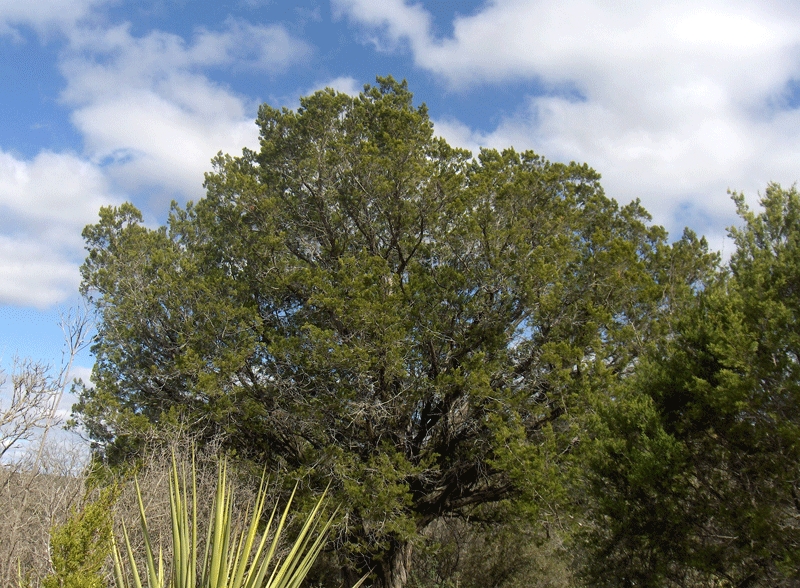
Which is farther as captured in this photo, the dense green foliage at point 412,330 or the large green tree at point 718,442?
the dense green foliage at point 412,330

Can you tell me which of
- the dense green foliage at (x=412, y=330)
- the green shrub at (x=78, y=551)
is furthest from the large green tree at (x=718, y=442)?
the green shrub at (x=78, y=551)

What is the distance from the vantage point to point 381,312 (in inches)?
490

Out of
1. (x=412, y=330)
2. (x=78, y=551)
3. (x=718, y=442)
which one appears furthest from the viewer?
(x=412, y=330)

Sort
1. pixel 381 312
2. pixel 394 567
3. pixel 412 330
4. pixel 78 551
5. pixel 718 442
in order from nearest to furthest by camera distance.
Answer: pixel 78 551 → pixel 718 442 → pixel 381 312 → pixel 412 330 → pixel 394 567

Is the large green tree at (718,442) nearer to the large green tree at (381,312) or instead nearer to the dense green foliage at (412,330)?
the dense green foliage at (412,330)

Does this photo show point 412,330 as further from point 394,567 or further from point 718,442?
point 718,442

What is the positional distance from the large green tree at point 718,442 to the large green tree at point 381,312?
1617 mm

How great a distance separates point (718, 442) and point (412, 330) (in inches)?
230

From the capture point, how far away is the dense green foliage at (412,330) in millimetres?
10328

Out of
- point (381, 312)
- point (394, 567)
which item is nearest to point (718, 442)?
point (381, 312)

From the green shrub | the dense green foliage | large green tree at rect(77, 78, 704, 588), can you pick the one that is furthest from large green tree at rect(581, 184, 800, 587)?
the green shrub

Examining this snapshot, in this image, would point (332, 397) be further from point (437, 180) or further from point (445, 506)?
point (437, 180)

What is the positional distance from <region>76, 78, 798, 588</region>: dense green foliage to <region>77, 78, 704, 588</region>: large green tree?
52mm

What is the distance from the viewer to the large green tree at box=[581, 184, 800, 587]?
8.34 meters
